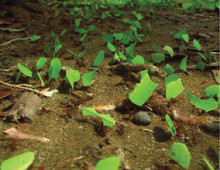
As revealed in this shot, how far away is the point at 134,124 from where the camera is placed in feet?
3.44

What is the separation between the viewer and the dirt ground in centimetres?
83

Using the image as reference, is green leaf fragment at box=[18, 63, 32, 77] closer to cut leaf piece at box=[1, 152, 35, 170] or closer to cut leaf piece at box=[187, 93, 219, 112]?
cut leaf piece at box=[1, 152, 35, 170]

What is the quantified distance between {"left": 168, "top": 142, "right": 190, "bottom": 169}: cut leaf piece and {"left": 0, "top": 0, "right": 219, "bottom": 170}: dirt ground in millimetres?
60

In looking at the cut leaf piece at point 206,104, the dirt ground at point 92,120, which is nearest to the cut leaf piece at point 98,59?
the dirt ground at point 92,120

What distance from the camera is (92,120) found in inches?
41.2

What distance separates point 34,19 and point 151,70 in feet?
6.04

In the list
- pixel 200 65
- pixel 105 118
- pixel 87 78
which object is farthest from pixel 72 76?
A: pixel 200 65

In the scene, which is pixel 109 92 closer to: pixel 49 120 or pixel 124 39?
pixel 49 120

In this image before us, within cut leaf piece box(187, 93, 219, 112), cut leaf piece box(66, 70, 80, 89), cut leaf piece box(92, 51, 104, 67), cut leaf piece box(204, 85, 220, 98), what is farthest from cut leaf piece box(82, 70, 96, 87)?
cut leaf piece box(204, 85, 220, 98)

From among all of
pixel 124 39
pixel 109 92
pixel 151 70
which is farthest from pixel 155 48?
pixel 109 92

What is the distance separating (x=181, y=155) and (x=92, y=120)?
0.47 meters

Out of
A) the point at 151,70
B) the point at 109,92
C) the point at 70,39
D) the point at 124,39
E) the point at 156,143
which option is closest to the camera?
the point at 156,143

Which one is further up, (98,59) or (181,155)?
(98,59)

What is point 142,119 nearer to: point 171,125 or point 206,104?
point 171,125
